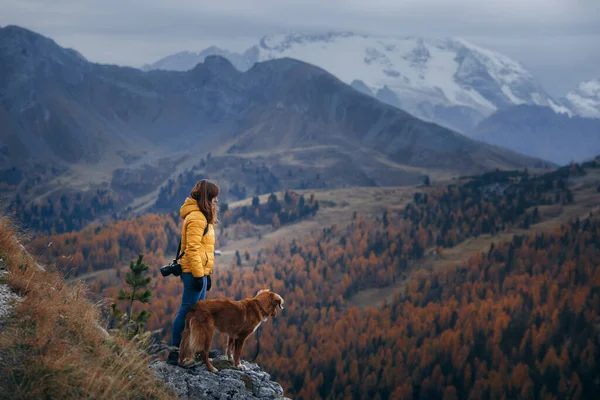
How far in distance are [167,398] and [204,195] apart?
227 inches

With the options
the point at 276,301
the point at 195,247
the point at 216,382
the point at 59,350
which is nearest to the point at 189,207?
the point at 195,247

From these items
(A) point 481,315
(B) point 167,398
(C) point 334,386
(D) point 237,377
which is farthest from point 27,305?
(A) point 481,315

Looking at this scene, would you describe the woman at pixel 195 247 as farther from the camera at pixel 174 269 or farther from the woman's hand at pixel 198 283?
the camera at pixel 174 269

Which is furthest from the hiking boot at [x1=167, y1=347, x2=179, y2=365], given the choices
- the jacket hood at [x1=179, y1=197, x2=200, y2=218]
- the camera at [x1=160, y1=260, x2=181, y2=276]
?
the jacket hood at [x1=179, y1=197, x2=200, y2=218]

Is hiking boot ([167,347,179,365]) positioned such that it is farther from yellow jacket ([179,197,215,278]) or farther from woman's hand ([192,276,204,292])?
yellow jacket ([179,197,215,278])

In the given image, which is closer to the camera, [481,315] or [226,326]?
[226,326]

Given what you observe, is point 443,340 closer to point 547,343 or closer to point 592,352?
point 547,343

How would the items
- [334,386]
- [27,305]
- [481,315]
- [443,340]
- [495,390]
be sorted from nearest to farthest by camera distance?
1. [27,305]
2. [495,390]
3. [334,386]
4. [443,340]
5. [481,315]

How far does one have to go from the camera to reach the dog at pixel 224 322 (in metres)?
16.0

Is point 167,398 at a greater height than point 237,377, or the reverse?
point 167,398

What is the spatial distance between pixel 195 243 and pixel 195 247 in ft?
0.38

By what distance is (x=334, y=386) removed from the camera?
16588cm

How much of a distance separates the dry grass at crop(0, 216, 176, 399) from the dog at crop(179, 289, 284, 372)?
1.79 metres

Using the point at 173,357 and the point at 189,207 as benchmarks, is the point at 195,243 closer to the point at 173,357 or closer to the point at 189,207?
the point at 189,207
